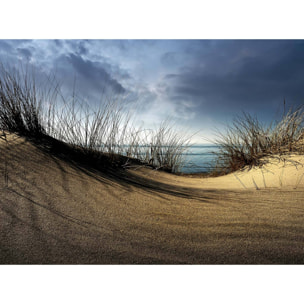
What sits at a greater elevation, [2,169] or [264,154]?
[264,154]

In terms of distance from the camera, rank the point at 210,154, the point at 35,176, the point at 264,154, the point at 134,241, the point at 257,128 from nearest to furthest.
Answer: the point at 134,241 → the point at 35,176 → the point at 264,154 → the point at 257,128 → the point at 210,154

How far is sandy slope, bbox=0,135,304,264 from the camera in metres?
0.87

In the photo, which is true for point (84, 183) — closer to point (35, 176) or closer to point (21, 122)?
point (35, 176)

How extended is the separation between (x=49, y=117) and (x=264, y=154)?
9.04 ft

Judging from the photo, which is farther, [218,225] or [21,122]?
[21,122]

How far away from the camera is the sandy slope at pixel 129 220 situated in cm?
87

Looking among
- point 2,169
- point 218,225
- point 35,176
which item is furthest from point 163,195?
point 2,169

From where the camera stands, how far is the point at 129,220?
114 cm

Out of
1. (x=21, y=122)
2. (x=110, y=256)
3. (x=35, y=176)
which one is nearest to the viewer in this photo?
(x=110, y=256)

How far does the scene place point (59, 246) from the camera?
90 centimetres

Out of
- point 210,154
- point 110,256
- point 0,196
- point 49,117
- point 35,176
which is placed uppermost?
point 49,117

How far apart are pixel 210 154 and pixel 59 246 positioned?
3.09 metres

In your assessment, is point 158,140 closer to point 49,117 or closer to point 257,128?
point 257,128

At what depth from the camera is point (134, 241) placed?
95 cm
